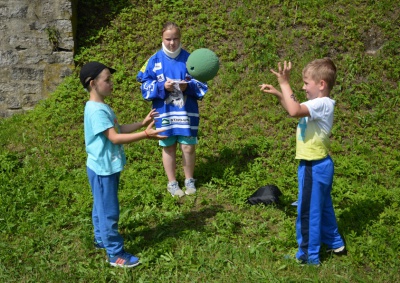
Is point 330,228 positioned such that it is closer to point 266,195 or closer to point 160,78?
point 266,195

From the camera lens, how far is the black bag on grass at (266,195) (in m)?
5.06

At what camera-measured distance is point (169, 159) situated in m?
5.38

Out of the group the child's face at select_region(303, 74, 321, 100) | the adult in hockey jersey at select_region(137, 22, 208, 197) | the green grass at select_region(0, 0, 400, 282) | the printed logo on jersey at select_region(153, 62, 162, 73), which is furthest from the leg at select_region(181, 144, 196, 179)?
the child's face at select_region(303, 74, 321, 100)

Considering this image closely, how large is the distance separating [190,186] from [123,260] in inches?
59.1

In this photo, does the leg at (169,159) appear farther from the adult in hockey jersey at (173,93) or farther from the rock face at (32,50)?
the rock face at (32,50)

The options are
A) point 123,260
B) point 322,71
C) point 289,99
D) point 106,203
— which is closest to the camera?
point 289,99

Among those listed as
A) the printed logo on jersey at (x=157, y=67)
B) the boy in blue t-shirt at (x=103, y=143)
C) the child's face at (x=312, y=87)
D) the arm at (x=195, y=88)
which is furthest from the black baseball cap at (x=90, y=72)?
the child's face at (x=312, y=87)

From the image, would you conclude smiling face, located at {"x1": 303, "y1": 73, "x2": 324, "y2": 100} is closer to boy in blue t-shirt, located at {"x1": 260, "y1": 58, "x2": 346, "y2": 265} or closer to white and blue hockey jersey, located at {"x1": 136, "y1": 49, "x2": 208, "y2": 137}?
boy in blue t-shirt, located at {"x1": 260, "y1": 58, "x2": 346, "y2": 265}

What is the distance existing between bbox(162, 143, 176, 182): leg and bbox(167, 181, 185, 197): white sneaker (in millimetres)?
51

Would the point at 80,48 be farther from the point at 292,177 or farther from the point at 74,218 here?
the point at 292,177

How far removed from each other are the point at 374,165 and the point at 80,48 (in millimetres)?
4829

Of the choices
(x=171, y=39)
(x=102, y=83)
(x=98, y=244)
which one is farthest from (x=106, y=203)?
(x=171, y=39)

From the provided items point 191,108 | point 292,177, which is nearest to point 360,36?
point 292,177

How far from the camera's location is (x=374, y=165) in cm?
576
